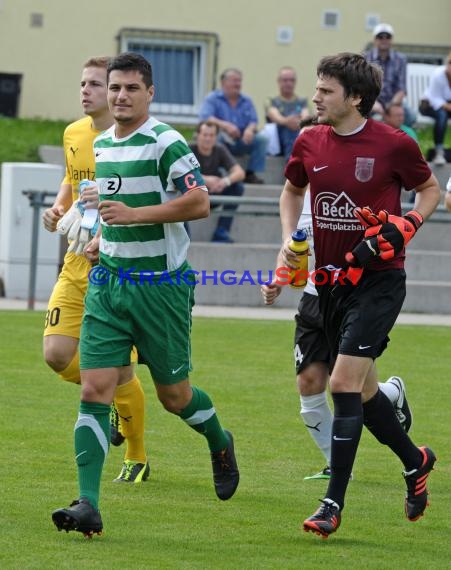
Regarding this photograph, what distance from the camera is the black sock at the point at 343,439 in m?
6.38

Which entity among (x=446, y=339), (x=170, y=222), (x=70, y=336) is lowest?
(x=446, y=339)

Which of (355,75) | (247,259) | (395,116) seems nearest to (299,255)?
(355,75)

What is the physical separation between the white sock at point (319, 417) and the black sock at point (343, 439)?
47.9 inches

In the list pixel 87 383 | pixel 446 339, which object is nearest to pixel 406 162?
pixel 87 383

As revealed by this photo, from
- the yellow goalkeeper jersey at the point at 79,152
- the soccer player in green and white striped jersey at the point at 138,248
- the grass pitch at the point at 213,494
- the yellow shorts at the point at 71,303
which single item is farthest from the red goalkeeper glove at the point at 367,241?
the yellow goalkeeper jersey at the point at 79,152

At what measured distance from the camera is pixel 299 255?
6.76 metres

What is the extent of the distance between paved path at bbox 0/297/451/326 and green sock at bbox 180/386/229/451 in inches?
343

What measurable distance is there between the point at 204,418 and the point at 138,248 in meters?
0.98

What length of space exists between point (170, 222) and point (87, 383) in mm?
825

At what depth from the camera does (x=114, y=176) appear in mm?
6566

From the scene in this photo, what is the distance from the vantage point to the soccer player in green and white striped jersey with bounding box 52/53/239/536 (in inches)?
253

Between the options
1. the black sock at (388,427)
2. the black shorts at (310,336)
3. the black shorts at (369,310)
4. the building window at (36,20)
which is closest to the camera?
the black shorts at (369,310)

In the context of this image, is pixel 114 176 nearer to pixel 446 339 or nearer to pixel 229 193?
pixel 446 339

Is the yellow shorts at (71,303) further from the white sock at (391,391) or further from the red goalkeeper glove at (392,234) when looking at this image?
the red goalkeeper glove at (392,234)
